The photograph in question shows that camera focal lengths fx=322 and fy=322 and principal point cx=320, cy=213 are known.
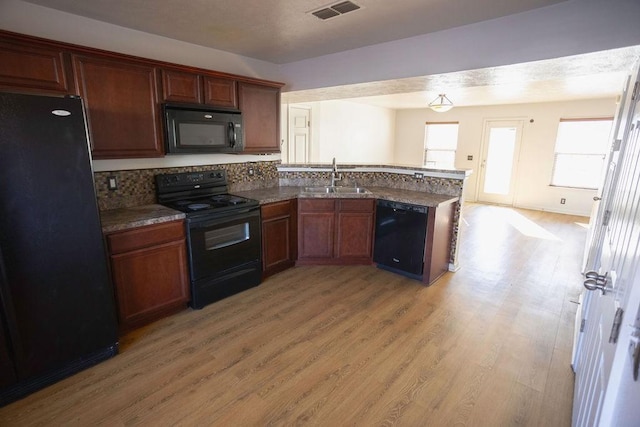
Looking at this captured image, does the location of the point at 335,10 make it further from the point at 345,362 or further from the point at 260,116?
the point at 345,362

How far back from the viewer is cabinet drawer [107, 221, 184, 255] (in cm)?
229

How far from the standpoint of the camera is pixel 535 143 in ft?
22.9

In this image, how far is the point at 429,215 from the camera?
10.5 feet

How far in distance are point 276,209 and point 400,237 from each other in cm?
136

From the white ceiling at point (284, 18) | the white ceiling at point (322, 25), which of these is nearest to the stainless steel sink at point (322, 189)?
the white ceiling at point (322, 25)

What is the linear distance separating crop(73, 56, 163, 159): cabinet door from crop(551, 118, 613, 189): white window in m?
7.56

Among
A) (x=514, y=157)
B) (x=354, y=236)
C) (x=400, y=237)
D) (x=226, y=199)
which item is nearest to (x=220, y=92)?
(x=226, y=199)

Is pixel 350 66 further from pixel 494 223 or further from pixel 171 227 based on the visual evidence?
pixel 494 223

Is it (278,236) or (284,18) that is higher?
(284,18)

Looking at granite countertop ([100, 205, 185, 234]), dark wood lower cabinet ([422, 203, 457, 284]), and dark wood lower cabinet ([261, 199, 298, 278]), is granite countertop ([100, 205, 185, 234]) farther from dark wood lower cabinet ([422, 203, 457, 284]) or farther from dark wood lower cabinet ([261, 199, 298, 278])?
dark wood lower cabinet ([422, 203, 457, 284])

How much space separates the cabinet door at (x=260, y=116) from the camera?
3.40m

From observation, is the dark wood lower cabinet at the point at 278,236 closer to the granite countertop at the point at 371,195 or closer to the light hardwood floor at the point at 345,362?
the granite countertop at the point at 371,195

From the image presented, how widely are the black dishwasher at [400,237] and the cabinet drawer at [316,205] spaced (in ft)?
1.73

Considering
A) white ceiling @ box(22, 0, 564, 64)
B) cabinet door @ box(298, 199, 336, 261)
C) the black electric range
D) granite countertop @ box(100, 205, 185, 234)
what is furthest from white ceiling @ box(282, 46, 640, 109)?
granite countertop @ box(100, 205, 185, 234)
